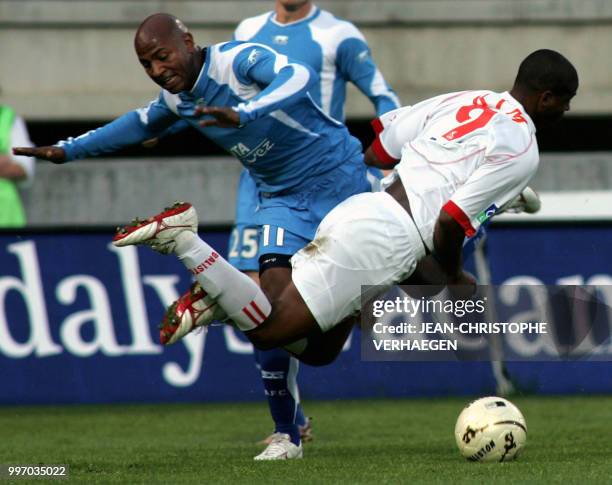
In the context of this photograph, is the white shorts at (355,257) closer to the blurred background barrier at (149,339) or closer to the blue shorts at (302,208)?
the blue shorts at (302,208)

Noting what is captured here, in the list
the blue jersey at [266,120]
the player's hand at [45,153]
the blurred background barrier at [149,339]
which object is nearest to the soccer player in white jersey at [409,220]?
the blue jersey at [266,120]

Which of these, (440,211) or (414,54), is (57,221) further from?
(440,211)

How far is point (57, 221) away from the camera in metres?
13.4

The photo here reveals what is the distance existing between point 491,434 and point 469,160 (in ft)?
3.91

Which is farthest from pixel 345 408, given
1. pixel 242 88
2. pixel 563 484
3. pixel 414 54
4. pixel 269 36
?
pixel 414 54

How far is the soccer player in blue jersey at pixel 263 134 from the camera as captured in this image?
6.80 m

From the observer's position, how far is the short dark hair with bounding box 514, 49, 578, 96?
6734 mm

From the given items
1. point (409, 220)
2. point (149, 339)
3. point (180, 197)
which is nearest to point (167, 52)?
point (409, 220)

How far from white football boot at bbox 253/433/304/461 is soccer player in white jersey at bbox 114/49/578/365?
555mm

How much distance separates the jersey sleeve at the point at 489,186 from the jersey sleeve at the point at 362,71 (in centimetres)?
215

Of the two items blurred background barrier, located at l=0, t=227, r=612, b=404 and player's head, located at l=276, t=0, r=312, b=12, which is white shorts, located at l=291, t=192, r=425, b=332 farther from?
blurred background barrier, located at l=0, t=227, r=612, b=404

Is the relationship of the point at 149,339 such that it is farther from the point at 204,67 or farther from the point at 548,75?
the point at 548,75

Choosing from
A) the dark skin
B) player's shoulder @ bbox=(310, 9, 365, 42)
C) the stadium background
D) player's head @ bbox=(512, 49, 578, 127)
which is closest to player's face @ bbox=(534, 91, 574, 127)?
player's head @ bbox=(512, 49, 578, 127)

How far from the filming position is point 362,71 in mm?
8695
